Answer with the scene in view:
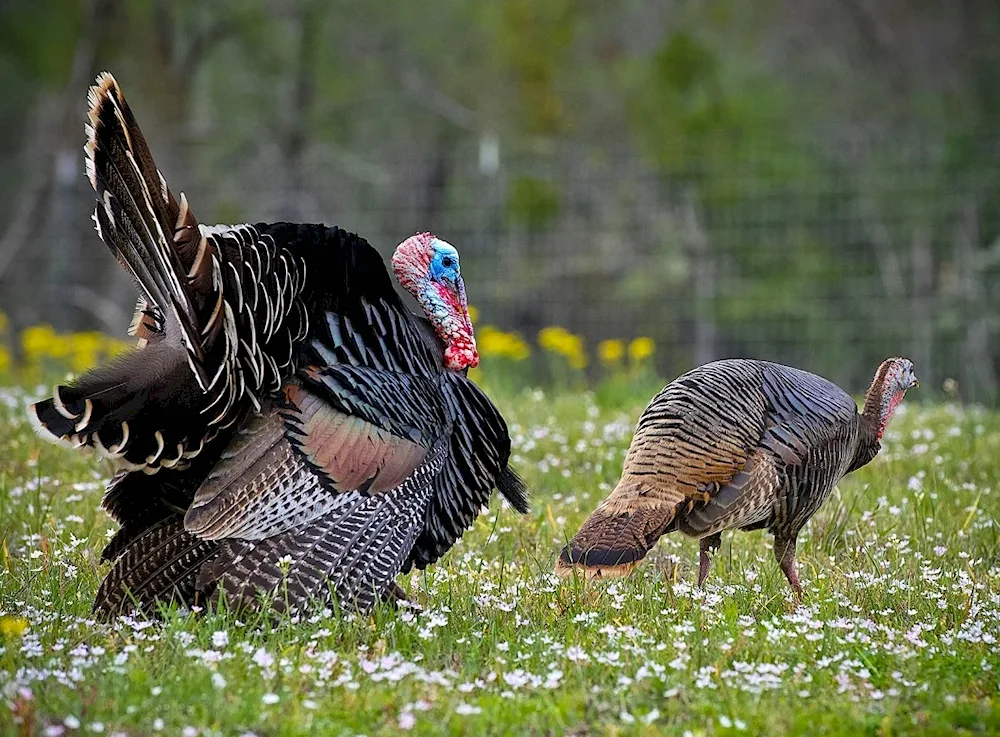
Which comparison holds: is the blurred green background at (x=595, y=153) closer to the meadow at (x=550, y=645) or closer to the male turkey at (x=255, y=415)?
the meadow at (x=550, y=645)

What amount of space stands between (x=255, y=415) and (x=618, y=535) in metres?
1.20

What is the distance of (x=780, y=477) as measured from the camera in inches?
176

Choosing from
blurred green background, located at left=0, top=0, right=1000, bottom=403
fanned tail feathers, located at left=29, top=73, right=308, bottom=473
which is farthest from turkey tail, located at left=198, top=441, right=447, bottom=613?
blurred green background, located at left=0, top=0, right=1000, bottom=403

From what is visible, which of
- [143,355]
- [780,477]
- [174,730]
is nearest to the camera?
[174,730]

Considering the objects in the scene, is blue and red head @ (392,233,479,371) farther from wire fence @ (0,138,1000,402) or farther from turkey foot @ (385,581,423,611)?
wire fence @ (0,138,1000,402)

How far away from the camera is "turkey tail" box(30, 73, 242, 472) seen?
355 cm

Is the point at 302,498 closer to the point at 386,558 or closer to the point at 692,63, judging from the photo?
the point at 386,558

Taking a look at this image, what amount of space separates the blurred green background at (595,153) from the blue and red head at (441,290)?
7.29 metres

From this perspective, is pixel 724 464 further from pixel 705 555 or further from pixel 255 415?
pixel 255 415

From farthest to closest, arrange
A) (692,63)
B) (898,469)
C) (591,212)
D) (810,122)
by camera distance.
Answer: (810,122) → (692,63) → (591,212) → (898,469)

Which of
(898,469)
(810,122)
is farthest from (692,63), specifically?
(898,469)

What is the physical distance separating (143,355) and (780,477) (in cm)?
218

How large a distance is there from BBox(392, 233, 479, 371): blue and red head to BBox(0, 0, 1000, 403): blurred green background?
7.29m

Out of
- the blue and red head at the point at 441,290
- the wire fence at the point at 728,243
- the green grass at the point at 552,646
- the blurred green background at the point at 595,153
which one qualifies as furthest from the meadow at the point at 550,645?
the blurred green background at the point at 595,153
